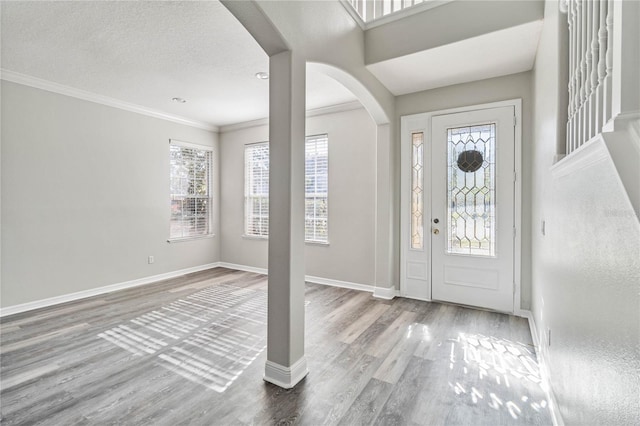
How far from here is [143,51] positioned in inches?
120

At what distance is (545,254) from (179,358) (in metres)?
2.93

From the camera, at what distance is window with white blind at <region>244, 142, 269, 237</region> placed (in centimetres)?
570

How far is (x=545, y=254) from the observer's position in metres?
2.20

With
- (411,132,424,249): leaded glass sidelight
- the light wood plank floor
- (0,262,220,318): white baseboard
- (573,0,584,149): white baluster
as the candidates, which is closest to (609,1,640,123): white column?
(573,0,584,149): white baluster

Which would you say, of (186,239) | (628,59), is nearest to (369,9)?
Result: (628,59)

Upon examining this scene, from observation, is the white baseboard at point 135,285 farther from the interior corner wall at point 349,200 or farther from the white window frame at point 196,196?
the white window frame at point 196,196

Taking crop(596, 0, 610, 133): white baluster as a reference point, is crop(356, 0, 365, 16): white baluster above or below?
above

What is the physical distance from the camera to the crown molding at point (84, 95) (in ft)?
11.7

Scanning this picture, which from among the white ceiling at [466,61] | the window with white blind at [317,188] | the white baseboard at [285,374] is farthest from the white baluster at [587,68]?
the window with white blind at [317,188]

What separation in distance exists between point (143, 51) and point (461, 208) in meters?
3.82

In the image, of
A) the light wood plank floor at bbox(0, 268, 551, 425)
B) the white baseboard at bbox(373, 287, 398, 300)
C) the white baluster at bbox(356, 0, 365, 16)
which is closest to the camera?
the light wood plank floor at bbox(0, 268, 551, 425)

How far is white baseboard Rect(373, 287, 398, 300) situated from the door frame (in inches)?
4.5

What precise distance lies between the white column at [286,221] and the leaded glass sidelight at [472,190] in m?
2.29

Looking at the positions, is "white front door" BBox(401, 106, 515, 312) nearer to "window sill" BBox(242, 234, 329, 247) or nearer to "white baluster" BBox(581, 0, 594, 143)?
"window sill" BBox(242, 234, 329, 247)
